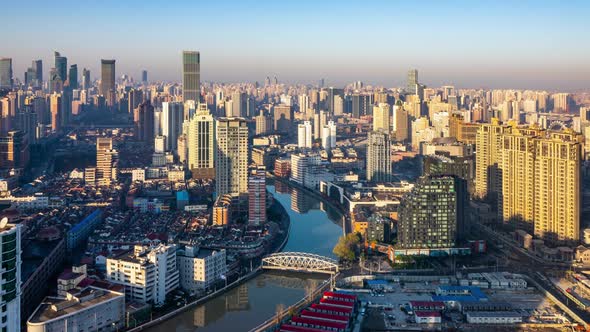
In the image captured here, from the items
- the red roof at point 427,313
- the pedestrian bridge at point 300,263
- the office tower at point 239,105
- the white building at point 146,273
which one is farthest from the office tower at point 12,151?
the office tower at point 239,105

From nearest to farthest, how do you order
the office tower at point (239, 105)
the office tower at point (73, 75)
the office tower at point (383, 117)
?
the office tower at point (383, 117) < the office tower at point (239, 105) < the office tower at point (73, 75)

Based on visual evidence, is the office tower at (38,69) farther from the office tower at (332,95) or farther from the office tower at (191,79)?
the office tower at (332,95)

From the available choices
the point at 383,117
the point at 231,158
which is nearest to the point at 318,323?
the point at 231,158

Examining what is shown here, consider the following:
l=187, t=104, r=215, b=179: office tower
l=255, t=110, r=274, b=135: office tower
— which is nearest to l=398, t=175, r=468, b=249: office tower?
l=187, t=104, r=215, b=179: office tower

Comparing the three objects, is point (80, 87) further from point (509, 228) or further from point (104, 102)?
point (509, 228)

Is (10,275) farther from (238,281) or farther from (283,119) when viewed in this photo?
(283,119)

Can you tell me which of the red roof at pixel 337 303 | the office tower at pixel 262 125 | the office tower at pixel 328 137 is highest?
the office tower at pixel 262 125
